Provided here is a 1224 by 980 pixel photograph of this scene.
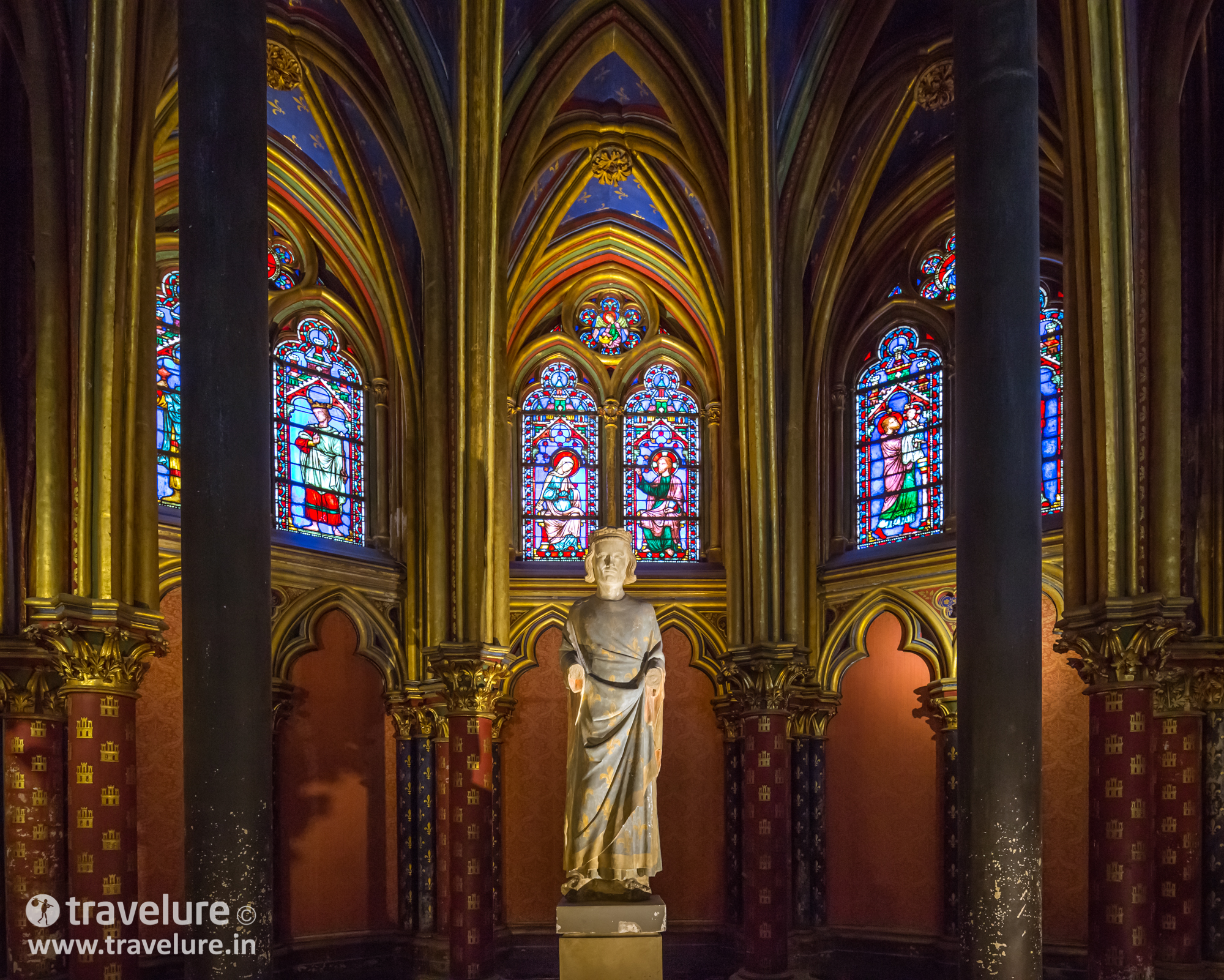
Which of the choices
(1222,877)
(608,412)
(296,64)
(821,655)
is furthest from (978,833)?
(608,412)

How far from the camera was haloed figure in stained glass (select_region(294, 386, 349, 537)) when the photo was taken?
17266mm

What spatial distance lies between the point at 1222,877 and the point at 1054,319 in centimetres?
690

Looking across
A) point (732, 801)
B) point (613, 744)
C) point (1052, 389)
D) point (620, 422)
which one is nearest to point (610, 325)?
point (620, 422)

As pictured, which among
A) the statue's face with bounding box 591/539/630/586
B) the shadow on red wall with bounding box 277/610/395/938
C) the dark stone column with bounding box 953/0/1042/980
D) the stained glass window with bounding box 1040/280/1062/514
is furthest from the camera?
the shadow on red wall with bounding box 277/610/395/938

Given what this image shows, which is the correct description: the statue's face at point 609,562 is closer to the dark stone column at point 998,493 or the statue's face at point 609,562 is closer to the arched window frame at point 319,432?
the dark stone column at point 998,493

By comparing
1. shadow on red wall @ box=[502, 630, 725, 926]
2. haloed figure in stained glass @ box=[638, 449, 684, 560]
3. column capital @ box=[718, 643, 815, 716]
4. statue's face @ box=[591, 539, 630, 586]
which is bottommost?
shadow on red wall @ box=[502, 630, 725, 926]

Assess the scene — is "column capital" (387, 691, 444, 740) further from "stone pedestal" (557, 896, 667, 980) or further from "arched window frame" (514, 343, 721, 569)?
"stone pedestal" (557, 896, 667, 980)

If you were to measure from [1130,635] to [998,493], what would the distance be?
163 inches

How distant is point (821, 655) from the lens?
57.3ft

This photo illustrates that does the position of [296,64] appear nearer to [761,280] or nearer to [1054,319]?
[761,280]

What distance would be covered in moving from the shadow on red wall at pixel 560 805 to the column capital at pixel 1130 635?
757 cm

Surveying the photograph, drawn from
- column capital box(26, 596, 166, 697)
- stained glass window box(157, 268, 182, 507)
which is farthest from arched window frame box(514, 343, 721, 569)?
column capital box(26, 596, 166, 697)

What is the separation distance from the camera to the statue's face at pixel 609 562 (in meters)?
7.96

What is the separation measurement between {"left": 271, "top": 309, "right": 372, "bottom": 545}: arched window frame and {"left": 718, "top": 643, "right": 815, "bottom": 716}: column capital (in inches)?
218
